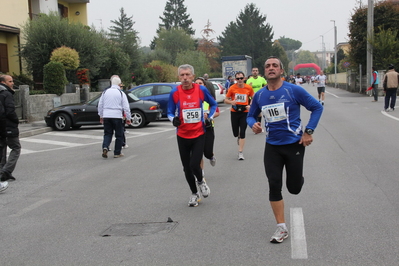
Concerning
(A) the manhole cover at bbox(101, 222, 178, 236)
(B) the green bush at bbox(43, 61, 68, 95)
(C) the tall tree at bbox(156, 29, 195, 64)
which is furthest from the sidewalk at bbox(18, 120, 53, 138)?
(C) the tall tree at bbox(156, 29, 195, 64)

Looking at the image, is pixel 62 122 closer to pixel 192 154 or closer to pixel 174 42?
pixel 192 154

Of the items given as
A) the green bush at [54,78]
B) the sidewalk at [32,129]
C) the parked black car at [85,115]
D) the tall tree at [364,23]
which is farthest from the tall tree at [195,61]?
the parked black car at [85,115]

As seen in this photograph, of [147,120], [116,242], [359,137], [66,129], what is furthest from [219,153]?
[66,129]

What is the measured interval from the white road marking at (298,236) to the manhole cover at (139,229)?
1.32m

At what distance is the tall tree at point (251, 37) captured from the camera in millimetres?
91756

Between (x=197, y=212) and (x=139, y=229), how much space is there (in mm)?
891

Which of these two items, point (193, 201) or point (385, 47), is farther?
point (385, 47)

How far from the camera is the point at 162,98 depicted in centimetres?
2009

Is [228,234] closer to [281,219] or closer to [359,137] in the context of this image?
[281,219]

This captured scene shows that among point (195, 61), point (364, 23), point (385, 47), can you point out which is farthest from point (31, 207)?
point (195, 61)

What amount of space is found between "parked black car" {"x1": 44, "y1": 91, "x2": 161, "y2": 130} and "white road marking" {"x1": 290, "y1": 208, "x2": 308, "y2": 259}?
40.5 feet

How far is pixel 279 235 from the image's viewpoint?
4777 mm

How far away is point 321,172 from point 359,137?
4687 mm

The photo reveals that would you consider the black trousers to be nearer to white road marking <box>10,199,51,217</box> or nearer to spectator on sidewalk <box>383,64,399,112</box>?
white road marking <box>10,199,51,217</box>
